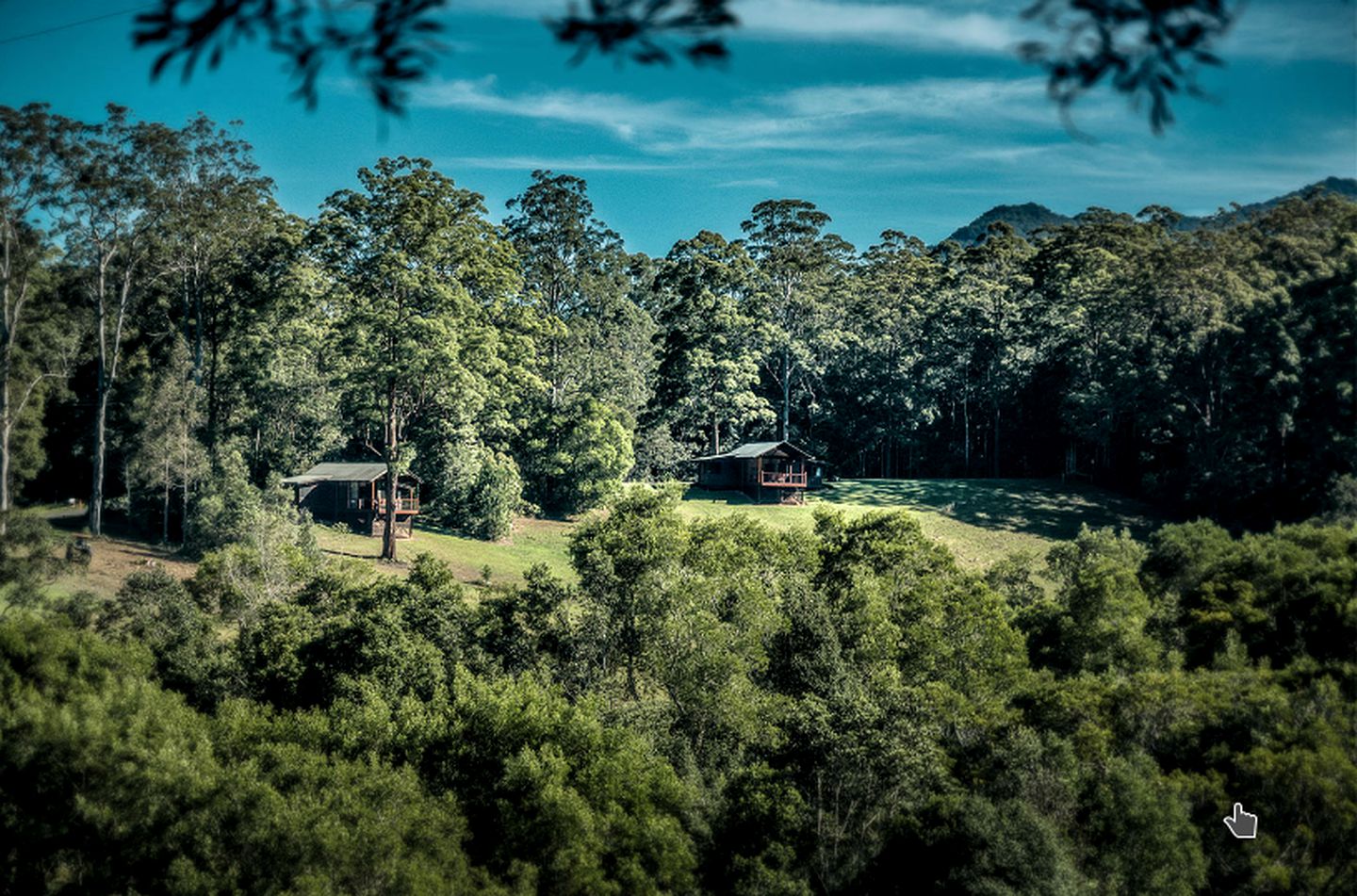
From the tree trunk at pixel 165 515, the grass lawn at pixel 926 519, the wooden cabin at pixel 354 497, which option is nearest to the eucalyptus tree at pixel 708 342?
the grass lawn at pixel 926 519

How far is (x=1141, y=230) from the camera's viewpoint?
205ft

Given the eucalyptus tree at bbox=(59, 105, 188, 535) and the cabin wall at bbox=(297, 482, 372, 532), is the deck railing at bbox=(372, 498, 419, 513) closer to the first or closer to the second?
the cabin wall at bbox=(297, 482, 372, 532)

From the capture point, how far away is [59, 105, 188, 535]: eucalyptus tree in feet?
82.1

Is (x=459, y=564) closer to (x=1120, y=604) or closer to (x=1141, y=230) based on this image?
(x=1120, y=604)

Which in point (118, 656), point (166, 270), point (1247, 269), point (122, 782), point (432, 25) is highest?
point (1247, 269)

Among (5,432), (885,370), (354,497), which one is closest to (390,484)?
(354,497)

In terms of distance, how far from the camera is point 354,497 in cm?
4194

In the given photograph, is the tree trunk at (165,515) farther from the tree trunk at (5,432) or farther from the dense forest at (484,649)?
the tree trunk at (5,432)

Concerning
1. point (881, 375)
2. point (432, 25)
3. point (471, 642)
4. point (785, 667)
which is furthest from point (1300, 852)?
point (881, 375)

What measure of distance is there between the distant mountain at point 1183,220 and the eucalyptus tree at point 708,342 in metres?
12.7

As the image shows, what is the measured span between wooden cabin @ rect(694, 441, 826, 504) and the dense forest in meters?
13.2

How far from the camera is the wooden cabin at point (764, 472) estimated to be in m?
53.8

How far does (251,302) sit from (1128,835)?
1447 inches

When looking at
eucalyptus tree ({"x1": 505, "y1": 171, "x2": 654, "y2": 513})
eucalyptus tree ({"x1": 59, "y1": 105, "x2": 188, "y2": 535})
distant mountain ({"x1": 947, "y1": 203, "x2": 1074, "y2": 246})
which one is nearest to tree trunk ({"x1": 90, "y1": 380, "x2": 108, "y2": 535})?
eucalyptus tree ({"x1": 59, "y1": 105, "x2": 188, "y2": 535})
